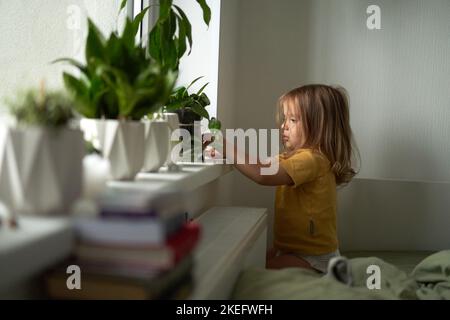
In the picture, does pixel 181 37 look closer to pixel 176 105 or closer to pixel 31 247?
pixel 176 105

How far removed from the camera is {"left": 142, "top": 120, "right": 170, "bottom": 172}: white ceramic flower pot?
3.08 ft

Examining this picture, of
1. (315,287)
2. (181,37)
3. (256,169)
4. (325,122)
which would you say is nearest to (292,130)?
(325,122)

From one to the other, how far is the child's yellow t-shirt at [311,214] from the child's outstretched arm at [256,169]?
0.19 ft

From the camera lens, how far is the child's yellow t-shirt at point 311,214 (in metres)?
1.43

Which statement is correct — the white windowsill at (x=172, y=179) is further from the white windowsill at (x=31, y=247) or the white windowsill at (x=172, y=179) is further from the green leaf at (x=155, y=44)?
the green leaf at (x=155, y=44)

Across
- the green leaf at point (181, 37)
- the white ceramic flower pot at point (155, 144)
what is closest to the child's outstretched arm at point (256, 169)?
the green leaf at point (181, 37)

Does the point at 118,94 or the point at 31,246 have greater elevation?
the point at 118,94

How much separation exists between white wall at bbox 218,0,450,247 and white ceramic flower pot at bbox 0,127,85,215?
121 cm

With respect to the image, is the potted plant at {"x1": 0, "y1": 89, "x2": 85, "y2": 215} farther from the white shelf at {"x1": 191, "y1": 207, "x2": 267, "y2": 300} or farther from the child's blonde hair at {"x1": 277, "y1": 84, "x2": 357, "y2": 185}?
the child's blonde hair at {"x1": 277, "y1": 84, "x2": 357, "y2": 185}

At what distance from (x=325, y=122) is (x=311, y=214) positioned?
0.30 m

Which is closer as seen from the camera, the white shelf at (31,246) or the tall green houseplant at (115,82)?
the white shelf at (31,246)

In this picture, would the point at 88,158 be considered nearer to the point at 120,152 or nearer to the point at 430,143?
the point at 120,152

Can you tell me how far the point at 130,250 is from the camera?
581 mm
